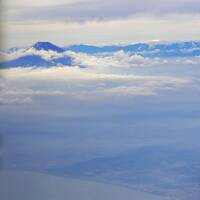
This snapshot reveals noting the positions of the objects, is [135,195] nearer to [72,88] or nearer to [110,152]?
[110,152]

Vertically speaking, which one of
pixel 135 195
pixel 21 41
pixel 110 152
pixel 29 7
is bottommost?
pixel 135 195

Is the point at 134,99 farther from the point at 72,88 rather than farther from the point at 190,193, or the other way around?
the point at 190,193

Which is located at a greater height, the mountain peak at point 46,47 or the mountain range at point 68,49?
the mountain peak at point 46,47

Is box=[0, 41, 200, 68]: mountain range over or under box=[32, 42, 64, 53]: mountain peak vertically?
under

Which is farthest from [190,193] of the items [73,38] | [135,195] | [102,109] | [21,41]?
[21,41]

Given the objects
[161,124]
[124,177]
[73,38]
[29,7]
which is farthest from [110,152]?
[29,7]

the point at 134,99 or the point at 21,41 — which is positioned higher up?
the point at 21,41
